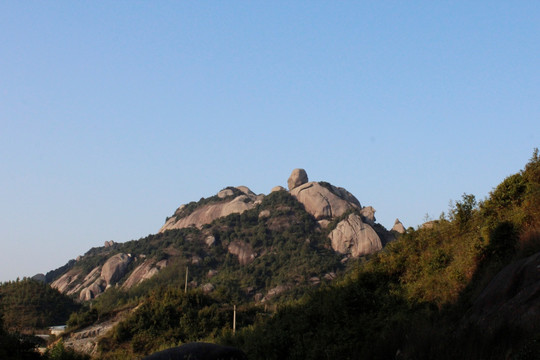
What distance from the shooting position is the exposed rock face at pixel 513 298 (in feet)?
36.7

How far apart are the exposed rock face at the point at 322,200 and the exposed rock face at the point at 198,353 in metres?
125

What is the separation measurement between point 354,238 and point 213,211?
195 ft

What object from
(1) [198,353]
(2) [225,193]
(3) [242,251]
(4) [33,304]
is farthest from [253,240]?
(1) [198,353]

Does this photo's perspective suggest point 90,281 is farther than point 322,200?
No

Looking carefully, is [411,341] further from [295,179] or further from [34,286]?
[295,179]

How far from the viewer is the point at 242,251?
136000mm

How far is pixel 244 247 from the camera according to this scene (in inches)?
5394

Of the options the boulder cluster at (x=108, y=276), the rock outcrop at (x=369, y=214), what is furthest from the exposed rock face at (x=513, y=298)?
the rock outcrop at (x=369, y=214)

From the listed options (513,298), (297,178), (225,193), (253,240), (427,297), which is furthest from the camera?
(225,193)

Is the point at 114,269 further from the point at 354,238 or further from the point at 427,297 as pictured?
the point at 427,297

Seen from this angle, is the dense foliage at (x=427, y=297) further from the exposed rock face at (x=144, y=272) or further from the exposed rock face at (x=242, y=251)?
the exposed rock face at (x=242, y=251)

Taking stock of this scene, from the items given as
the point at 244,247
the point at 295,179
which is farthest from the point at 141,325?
the point at 295,179

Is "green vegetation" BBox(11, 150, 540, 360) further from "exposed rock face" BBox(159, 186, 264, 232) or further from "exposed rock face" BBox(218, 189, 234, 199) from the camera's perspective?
"exposed rock face" BBox(218, 189, 234, 199)

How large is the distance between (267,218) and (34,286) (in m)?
76.5
